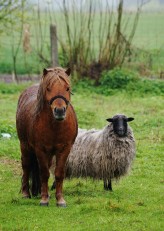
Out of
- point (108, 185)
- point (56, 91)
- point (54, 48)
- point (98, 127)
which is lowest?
point (98, 127)

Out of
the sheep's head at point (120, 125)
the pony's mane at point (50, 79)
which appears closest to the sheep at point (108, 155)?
the sheep's head at point (120, 125)

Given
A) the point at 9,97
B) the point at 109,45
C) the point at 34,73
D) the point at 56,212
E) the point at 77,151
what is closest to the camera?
the point at 56,212

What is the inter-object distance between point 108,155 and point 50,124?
214 centimetres

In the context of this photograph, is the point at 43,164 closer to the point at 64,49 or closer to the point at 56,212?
the point at 56,212

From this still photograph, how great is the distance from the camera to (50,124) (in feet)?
30.6

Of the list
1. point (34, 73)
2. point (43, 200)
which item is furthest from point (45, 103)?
point (34, 73)

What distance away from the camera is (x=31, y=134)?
9.58 m

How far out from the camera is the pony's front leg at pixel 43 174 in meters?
9.51

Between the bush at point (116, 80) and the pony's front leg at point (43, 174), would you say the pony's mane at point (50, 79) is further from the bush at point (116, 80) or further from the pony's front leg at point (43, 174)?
the bush at point (116, 80)

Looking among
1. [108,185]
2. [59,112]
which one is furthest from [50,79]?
[108,185]

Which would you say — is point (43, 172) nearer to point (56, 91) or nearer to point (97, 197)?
point (97, 197)

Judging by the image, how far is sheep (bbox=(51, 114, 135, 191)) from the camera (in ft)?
36.5

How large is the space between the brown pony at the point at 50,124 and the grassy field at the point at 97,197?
50 centimetres

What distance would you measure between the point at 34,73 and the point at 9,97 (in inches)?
197
